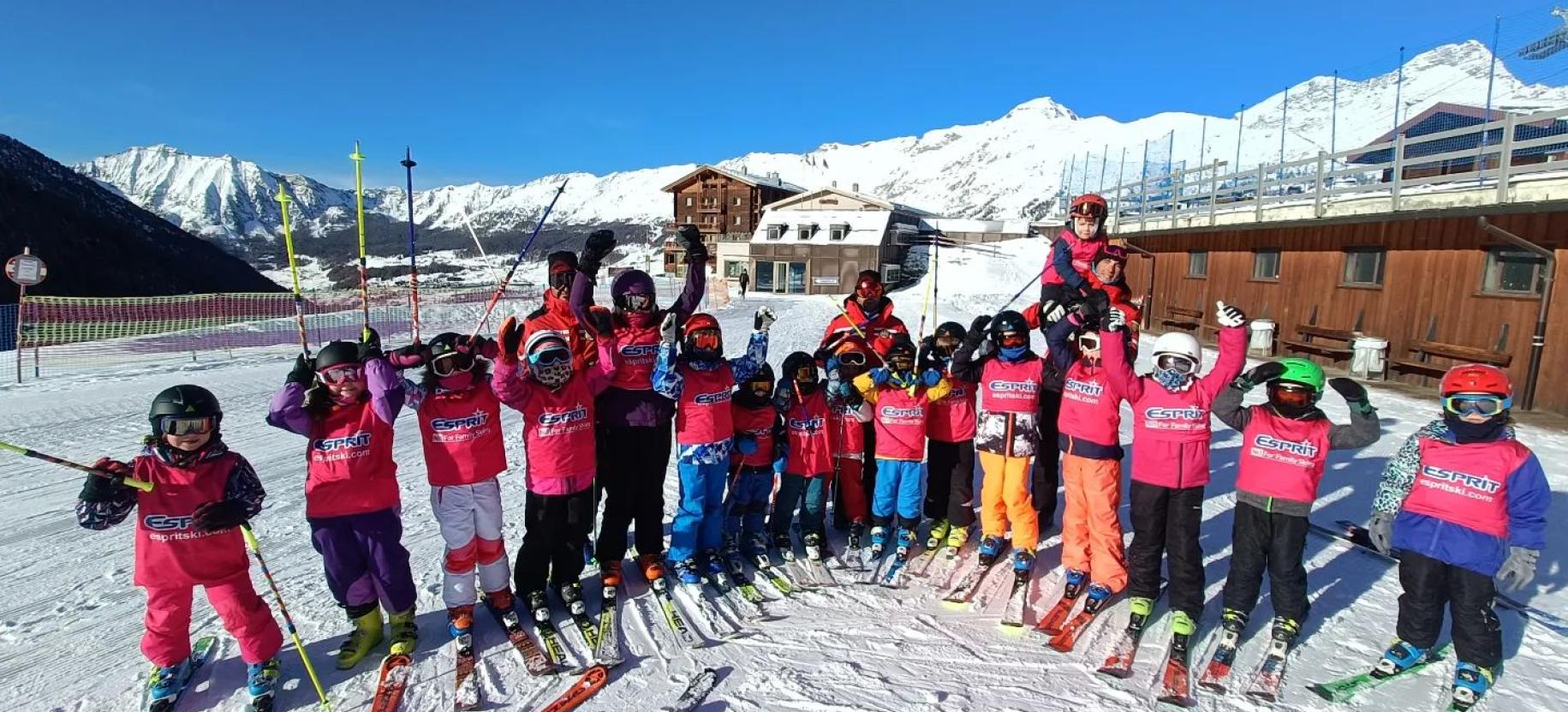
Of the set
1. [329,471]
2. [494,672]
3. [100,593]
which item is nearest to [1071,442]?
[494,672]

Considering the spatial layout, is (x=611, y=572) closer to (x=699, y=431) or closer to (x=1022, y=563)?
(x=699, y=431)

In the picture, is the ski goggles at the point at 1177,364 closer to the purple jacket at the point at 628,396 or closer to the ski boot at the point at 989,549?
the ski boot at the point at 989,549

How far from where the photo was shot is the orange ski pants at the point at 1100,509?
4.03 metres

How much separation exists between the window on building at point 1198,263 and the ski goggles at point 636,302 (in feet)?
53.1

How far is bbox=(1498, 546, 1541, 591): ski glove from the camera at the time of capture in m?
3.29

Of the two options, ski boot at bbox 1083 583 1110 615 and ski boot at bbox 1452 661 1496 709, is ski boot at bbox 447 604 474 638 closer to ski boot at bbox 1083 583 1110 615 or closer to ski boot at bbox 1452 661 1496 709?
ski boot at bbox 1083 583 1110 615

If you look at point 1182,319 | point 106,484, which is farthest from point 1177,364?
point 1182,319

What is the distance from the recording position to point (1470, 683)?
326cm

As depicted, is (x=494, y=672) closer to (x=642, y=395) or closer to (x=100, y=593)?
(x=642, y=395)

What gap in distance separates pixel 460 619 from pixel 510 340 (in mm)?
1555

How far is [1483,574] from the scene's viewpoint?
3285 mm

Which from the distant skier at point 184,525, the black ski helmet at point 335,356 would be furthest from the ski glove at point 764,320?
the distant skier at point 184,525

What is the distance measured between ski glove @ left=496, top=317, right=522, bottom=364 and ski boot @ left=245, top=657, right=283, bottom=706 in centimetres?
181

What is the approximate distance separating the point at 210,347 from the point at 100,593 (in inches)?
525
